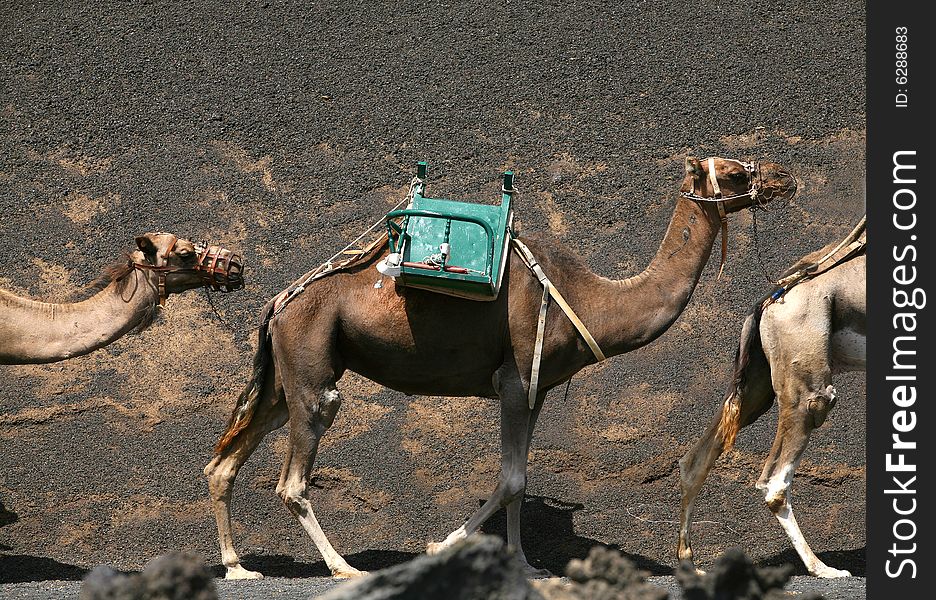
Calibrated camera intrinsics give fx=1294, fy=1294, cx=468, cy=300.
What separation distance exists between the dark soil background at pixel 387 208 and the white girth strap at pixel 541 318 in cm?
210

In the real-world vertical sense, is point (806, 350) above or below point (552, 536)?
above

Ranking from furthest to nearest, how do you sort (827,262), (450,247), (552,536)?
1. (552,536)
2. (827,262)
3. (450,247)

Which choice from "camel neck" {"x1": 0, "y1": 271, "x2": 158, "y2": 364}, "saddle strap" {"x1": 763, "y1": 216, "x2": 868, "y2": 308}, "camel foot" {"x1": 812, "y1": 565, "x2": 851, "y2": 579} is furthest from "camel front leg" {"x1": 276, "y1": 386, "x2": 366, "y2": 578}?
"saddle strap" {"x1": 763, "y1": 216, "x2": 868, "y2": 308}

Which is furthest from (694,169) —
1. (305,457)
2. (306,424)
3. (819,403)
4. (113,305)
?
(113,305)

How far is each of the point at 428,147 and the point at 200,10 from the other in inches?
136

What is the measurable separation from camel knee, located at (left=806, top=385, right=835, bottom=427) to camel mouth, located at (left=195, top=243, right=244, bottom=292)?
373 centimetres

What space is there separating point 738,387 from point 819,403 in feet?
2.19

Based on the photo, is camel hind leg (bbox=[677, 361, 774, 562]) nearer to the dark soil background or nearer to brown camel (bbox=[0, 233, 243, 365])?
the dark soil background

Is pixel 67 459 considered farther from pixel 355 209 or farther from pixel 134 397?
pixel 355 209

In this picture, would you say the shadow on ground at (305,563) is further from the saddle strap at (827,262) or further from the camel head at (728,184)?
the camel head at (728,184)

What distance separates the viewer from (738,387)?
8.70m

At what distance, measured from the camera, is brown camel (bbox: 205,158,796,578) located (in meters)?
7.86

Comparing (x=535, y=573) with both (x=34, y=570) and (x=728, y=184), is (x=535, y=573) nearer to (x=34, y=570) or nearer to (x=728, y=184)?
(x=728, y=184)

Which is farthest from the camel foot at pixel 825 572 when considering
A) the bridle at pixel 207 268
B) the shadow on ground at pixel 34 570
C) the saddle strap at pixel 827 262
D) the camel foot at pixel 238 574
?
the shadow on ground at pixel 34 570
